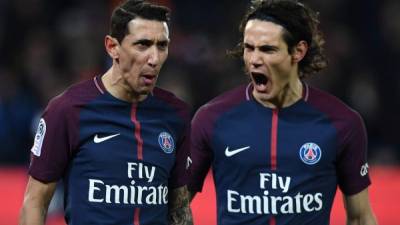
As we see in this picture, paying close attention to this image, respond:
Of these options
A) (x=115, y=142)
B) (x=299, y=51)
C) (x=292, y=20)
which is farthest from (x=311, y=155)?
(x=115, y=142)

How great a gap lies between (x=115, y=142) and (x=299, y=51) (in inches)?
41.7

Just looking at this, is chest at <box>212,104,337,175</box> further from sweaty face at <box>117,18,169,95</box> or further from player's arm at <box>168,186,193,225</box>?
sweaty face at <box>117,18,169,95</box>

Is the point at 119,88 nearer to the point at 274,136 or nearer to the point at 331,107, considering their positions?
the point at 274,136

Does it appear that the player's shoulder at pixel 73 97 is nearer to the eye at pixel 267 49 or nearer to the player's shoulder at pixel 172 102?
the player's shoulder at pixel 172 102

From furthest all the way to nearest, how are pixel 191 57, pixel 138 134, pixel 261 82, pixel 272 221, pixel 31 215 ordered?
pixel 191 57, pixel 261 82, pixel 272 221, pixel 138 134, pixel 31 215

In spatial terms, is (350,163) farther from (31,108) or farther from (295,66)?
(31,108)

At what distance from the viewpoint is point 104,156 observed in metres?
5.75

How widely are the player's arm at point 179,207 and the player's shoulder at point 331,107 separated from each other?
2.61 ft

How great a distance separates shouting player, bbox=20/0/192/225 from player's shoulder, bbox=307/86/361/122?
2.61ft

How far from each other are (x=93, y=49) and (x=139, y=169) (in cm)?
532

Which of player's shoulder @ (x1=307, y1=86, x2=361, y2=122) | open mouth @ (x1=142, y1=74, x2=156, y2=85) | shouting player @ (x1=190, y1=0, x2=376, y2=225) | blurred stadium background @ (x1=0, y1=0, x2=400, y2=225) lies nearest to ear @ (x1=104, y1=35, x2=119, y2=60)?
open mouth @ (x1=142, y1=74, x2=156, y2=85)

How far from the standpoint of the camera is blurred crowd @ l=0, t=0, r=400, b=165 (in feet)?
35.0

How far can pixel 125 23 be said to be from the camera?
5766 millimetres

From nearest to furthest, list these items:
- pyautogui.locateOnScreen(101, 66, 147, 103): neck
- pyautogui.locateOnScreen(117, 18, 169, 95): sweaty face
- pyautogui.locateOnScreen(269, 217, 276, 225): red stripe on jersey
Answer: pyautogui.locateOnScreen(117, 18, 169, 95): sweaty face < pyautogui.locateOnScreen(101, 66, 147, 103): neck < pyautogui.locateOnScreen(269, 217, 276, 225): red stripe on jersey
